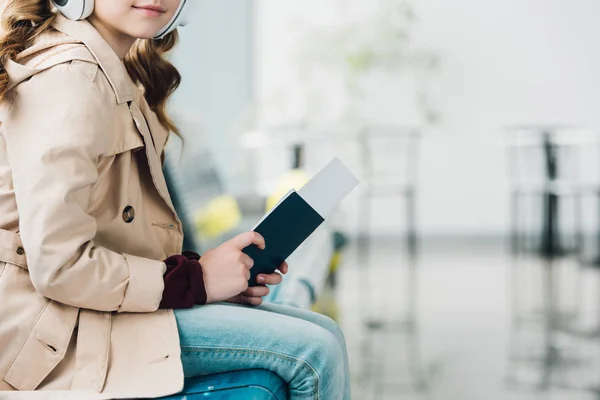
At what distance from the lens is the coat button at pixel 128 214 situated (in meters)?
1.06

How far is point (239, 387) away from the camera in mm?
1020

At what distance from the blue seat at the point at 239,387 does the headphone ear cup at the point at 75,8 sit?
0.51 meters

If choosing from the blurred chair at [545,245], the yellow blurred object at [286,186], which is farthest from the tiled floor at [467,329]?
the yellow blurred object at [286,186]

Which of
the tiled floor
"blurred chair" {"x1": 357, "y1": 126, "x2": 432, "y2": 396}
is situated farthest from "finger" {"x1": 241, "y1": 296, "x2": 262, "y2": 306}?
"blurred chair" {"x1": 357, "y1": 126, "x2": 432, "y2": 396}

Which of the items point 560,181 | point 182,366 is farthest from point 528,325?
point 182,366

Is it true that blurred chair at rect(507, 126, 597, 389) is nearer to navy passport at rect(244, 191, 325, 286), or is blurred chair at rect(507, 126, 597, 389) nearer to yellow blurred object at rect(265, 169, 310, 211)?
yellow blurred object at rect(265, 169, 310, 211)

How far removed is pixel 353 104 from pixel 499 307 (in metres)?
2.96

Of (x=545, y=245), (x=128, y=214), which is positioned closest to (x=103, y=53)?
(x=128, y=214)

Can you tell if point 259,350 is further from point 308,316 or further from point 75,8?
point 75,8

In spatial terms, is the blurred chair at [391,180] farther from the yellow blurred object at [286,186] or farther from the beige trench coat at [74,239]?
the beige trench coat at [74,239]

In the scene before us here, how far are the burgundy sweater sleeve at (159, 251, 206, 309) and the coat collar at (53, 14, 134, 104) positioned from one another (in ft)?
0.73

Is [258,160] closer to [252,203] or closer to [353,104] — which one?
[353,104]

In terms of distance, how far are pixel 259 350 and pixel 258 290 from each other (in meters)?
0.15

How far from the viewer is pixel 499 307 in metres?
3.86
